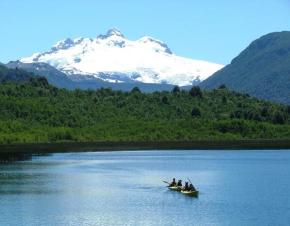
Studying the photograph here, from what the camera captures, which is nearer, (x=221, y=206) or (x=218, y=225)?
(x=218, y=225)

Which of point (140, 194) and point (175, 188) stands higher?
point (175, 188)

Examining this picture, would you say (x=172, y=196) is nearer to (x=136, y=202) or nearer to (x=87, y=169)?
(x=136, y=202)

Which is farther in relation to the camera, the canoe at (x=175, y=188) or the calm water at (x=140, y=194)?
the canoe at (x=175, y=188)

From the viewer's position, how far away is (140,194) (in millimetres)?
110188

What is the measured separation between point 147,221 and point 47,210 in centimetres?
1417

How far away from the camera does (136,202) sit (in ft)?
330

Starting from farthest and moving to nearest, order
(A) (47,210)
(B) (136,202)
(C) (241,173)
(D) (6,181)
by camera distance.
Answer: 1. (C) (241,173)
2. (D) (6,181)
3. (B) (136,202)
4. (A) (47,210)

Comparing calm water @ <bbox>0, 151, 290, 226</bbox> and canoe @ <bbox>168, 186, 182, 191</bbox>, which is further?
canoe @ <bbox>168, 186, 182, 191</bbox>

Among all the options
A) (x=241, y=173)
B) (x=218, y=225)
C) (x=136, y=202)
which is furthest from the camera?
(x=241, y=173)

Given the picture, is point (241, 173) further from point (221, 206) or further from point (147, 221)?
point (147, 221)

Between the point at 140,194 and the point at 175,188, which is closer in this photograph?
the point at 140,194

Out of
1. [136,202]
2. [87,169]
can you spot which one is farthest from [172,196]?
[87,169]

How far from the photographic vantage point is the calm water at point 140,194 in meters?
86.7

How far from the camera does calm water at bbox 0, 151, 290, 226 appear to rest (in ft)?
284
